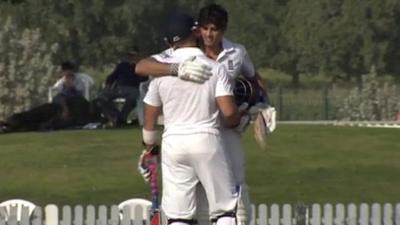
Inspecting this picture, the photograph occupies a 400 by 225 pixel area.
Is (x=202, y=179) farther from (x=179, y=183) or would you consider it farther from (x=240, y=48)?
(x=240, y=48)

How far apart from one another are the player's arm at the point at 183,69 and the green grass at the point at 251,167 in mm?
6747

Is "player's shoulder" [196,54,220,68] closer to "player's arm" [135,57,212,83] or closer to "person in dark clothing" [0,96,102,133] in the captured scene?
"player's arm" [135,57,212,83]

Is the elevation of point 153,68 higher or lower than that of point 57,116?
higher

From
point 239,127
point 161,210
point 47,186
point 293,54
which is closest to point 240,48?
point 239,127

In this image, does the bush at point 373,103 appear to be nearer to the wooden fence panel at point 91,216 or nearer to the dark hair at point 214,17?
the wooden fence panel at point 91,216

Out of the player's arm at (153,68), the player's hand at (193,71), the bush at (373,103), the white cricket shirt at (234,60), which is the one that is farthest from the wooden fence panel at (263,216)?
the bush at (373,103)

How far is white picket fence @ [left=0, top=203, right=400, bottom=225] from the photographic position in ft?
39.0

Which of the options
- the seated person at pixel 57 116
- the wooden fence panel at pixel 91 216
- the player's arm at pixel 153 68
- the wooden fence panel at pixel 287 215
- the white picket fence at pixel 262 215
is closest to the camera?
the player's arm at pixel 153 68

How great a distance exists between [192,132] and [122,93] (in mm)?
13567

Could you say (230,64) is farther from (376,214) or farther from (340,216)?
(376,214)

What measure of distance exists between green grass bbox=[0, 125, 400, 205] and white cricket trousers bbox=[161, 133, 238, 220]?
263 inches

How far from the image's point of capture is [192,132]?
8.58 meters

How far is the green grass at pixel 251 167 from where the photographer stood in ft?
52.3

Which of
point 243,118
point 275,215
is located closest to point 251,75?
point 243,118
